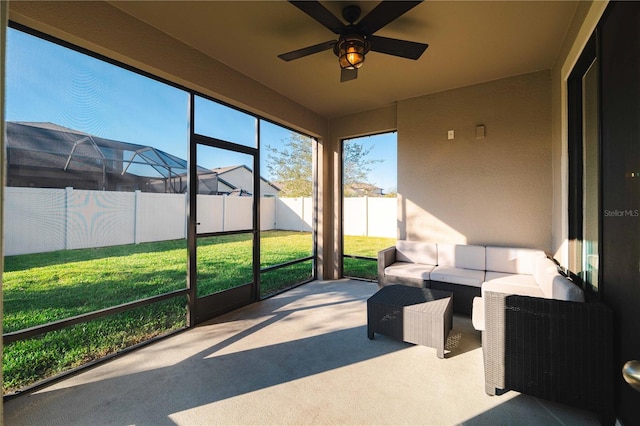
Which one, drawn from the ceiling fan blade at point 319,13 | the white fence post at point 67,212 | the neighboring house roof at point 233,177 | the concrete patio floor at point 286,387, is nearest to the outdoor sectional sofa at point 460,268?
the concrete patio floor at point 286,387

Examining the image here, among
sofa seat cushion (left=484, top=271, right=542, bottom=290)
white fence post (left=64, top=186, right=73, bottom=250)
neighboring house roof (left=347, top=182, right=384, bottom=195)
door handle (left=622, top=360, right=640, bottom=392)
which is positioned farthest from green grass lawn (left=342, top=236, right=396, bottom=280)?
door handle (left=622, top=360, right=640, bottom=392)

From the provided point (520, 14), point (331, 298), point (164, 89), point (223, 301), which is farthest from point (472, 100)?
point (223, 301)

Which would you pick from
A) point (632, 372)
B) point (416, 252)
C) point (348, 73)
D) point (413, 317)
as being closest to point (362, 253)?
point (416, 252)

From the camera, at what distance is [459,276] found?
11.5 ft

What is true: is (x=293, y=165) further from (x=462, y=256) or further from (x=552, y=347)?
(x=552, y=347)

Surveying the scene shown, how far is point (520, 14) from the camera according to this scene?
250cm

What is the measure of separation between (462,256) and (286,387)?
3002mm

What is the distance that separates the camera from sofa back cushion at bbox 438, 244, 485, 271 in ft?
12.6

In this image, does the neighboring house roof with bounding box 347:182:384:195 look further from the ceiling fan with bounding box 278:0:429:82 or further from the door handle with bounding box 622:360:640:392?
the door handle with bounding box 622:360:640:392

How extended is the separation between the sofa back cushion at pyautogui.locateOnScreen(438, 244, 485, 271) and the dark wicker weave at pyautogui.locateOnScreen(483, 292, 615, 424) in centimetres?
202

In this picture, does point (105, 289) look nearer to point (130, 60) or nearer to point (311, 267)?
point (130, 60)

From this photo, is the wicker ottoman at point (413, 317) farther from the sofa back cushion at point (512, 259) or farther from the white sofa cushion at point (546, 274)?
the sofa back cushion at point (512, 259)

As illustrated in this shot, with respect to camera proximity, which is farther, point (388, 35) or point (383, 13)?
point (388, 35)

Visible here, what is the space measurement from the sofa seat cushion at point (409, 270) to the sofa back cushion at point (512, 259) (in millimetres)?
768
